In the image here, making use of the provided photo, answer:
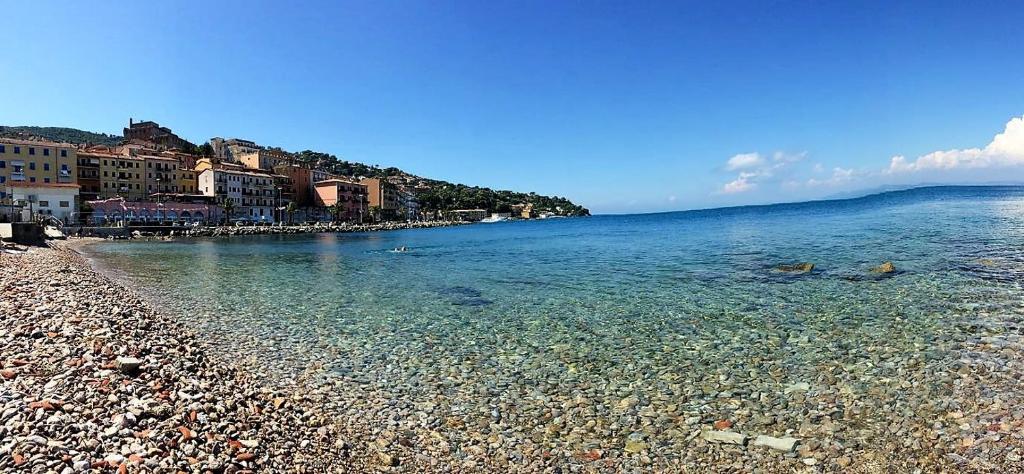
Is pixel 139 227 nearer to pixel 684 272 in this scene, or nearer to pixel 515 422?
pixel 684 272

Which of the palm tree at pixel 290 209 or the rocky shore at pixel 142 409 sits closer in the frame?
the rocky shore at pixel 142 409

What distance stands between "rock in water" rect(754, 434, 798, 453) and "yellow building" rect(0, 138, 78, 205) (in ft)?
359

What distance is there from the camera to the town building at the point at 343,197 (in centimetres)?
14012

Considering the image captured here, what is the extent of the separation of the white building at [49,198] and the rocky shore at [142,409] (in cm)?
8524

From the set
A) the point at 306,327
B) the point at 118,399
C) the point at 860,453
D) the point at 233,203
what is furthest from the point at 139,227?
the point at 860,453

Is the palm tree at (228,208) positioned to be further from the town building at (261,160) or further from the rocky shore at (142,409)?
the rocky shore at (142,409)

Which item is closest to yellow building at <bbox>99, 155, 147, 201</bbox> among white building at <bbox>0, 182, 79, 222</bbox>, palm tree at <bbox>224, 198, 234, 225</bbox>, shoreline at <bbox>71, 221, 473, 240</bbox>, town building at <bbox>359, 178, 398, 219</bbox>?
palm tree at <bbox>224, 198, 234, 225</bbox>

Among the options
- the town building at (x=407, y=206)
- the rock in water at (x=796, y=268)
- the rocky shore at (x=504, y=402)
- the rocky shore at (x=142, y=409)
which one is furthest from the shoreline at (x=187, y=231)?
the rock in water at (x=796, y=268)

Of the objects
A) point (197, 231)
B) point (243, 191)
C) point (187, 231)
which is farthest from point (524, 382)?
point (243, 191)

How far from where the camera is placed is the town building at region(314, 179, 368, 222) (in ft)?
460

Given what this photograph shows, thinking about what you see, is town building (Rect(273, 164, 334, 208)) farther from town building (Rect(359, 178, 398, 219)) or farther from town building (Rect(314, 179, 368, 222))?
town building (Rect(359, 178, 398, 219))

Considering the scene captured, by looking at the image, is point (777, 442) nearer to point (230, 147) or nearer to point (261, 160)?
point (261, 160)

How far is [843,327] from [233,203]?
117962 mm

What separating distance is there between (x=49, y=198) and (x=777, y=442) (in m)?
101
